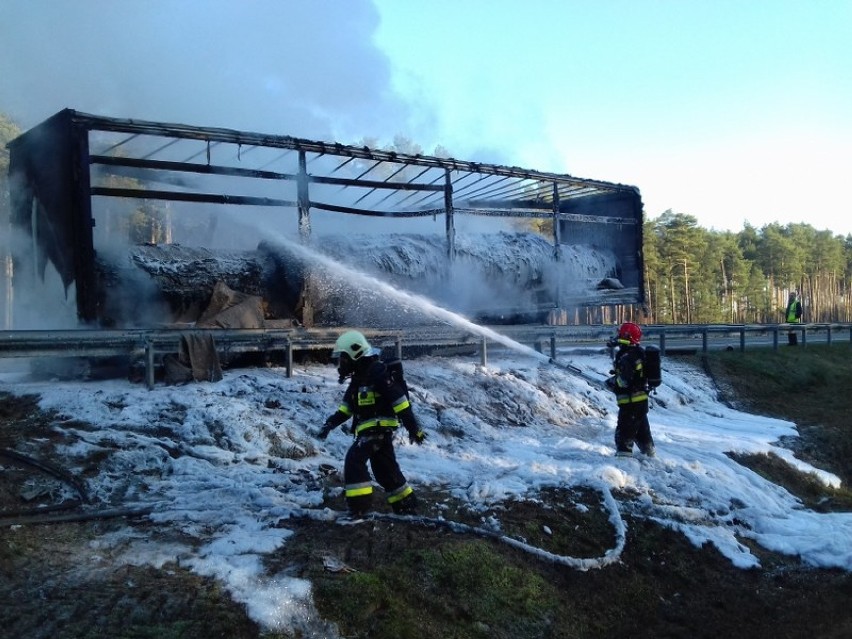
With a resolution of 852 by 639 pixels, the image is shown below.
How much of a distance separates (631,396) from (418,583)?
15.6 feet

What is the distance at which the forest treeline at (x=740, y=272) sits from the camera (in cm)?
5752

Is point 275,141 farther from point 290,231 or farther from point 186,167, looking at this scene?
point 290,231

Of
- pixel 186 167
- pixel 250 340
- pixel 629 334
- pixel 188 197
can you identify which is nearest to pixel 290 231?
pixel 188 197

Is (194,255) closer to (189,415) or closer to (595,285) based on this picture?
(189,415)

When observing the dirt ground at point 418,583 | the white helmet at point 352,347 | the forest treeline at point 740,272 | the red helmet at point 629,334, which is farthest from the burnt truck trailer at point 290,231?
the forest treeline at point 740,272

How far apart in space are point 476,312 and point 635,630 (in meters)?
9.47

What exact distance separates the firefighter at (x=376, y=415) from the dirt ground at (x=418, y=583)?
1.32 feet

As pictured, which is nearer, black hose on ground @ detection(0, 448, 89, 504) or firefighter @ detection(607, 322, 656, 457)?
black hose on ground @ detection(0, 448, 89, 504)

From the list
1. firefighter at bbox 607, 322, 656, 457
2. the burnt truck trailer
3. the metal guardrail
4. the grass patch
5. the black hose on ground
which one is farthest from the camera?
the grass patch

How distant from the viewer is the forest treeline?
57516 mm

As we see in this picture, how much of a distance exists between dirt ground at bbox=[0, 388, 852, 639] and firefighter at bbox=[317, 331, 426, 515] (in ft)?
1.32

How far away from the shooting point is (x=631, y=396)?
27.2 ft

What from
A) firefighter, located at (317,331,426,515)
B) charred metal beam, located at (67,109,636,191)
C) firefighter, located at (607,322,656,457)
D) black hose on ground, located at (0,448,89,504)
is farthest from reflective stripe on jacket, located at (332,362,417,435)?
charred metal beam, located at (67,109,636,191)

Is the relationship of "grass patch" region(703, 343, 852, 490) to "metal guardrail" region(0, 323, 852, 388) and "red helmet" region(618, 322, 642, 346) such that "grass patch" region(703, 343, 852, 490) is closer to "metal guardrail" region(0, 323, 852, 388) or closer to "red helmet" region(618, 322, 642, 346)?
"metal guardrail" region(0, 323, 852, 388)
